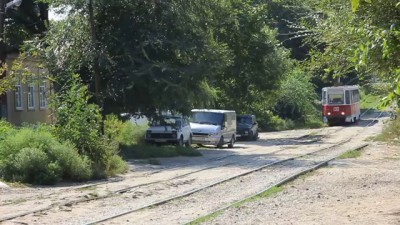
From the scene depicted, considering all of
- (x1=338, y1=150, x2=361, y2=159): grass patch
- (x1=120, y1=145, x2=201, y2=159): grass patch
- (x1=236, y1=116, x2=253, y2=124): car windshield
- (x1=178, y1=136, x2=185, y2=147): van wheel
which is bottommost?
(x1=338, y1=150, x2=361, y2=159): grass patch

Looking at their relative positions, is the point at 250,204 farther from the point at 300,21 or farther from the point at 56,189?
the point at 56,189

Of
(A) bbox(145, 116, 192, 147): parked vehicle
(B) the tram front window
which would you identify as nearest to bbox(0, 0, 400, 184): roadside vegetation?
(A) bbox(145, 116, 192, 147): parked vehicle

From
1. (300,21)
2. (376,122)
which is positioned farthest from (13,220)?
(376,122)

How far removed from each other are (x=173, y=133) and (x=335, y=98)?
30.1 meters

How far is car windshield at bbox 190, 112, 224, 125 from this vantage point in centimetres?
3881

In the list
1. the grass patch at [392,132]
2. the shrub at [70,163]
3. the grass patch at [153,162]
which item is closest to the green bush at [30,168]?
the shrub at [70,163]

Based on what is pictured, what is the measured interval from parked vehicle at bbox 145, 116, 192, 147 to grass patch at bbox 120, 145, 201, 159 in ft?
5.89

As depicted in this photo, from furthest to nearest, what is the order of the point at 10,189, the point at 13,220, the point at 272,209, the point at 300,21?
1. the point at 10,189
2. the point at 300,21
3. the point at 272,209
4. the point at 13,220

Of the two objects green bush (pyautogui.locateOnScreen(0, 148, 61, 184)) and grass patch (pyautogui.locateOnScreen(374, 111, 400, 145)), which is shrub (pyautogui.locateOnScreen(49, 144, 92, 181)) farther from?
grass patch (pyautogui.locateOnScreen(374, 111, 400, 145))

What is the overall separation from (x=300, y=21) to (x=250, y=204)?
4196 mm

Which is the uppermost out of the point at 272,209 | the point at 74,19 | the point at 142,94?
the point at 74,19

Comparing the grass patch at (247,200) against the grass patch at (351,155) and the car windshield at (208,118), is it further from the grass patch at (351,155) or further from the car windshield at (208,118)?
the car windshield at (208,118)

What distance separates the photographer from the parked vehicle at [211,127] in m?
38.5

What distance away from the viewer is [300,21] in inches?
626
